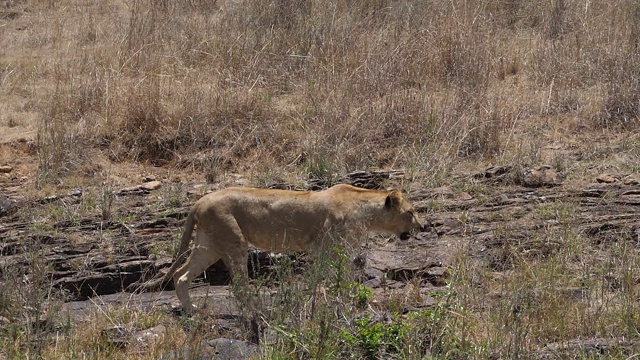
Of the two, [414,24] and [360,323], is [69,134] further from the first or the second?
[360,323]

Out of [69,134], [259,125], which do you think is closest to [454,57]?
[259,125]

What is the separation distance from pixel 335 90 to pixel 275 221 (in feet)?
14.9

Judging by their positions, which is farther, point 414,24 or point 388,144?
point 414,24

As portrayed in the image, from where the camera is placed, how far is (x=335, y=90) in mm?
13000

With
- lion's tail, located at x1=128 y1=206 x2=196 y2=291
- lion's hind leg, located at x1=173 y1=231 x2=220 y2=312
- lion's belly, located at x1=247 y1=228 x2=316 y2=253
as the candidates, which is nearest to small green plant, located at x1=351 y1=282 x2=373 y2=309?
lion's belly, located at x1=247 y1=228 x2=316 y2=253

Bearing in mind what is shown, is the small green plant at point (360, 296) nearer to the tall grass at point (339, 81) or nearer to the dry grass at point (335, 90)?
the dry grass at point (335, 90)

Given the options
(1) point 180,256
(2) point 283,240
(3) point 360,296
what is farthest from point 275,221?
(3) point 360,296

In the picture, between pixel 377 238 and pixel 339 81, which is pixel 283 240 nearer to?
pixel 377 238

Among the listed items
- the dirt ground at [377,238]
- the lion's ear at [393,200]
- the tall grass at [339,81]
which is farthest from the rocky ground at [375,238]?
the tall grass at [339,81]

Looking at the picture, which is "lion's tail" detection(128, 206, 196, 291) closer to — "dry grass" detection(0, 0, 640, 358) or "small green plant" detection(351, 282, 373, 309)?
"small green plant" detection(351, 282, 373, 309)

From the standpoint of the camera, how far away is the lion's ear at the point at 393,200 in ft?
30.0

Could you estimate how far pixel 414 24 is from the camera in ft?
49.2

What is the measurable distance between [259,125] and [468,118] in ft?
8.02

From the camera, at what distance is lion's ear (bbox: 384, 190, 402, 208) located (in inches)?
360
